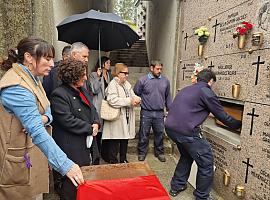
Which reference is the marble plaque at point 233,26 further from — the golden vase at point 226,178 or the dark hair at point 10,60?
the dark hair at point 10,60

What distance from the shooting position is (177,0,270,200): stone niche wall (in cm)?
227

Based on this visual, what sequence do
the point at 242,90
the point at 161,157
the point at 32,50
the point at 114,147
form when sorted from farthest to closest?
the point at 161,157
the point at 114,147
the point at 242,90
the point at 32,50

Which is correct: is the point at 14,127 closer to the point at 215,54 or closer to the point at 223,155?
the point at 223,155

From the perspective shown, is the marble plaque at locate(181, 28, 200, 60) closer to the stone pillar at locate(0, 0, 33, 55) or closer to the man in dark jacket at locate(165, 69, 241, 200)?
the man in dark jacket at locate(165, 69, 241, 200)

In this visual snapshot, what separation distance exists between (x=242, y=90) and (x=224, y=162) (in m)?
0.93

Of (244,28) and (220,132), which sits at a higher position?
(244,28)

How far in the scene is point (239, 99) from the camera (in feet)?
8.76

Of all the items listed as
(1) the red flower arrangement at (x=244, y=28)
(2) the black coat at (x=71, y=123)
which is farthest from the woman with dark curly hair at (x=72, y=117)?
(1) the red flower arrangement at (x=244, y=28)

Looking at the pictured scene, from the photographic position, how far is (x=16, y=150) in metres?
1.51

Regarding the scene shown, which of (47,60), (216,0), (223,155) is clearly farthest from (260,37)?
(47,60)

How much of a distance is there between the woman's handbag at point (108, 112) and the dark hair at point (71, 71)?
137 centimetres

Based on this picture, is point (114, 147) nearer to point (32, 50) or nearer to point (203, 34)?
point (203, 34)

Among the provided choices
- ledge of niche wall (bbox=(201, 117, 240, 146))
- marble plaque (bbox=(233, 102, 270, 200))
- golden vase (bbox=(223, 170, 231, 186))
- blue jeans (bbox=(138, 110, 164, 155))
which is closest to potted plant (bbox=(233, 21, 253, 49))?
marble plaque (bbox=(233, 102, 270, 200))

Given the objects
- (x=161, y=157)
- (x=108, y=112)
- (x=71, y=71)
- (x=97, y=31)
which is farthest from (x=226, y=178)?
(x=97, y=31)
